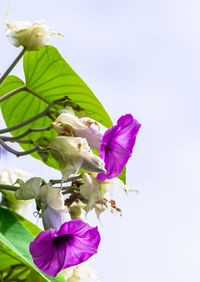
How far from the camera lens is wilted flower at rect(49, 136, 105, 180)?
73 cm

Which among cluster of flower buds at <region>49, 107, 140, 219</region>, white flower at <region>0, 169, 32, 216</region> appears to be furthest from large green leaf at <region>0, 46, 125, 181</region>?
cluster of flower buds at <region>49, 107, 140, 219</region>

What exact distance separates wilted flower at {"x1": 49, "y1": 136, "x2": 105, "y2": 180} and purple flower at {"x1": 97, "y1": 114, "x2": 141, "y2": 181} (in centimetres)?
3

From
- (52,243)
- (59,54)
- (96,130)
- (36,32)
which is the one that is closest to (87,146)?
(96,130)

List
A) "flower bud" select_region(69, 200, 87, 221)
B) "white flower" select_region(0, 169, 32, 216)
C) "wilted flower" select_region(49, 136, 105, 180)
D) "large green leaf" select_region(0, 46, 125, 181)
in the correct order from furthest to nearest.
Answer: "large green leaf" select_region(0, 46, 125, 181)
"white flower" select_region(0, 169, 32, 216)
"flower bud" select_region(69, 200, 87, 221)
"wilted flower" select_region(49, 136, 105, 180)

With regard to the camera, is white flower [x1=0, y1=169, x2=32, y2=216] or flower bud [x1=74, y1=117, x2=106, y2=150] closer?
flower bud [x1=74, y1=117, x2=106, y2=150]

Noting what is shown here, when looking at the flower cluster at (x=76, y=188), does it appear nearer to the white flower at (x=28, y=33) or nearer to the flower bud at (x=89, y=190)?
the flower bud at (x=89, y=190)

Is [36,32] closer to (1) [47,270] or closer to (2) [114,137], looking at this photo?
(2) [114,137]

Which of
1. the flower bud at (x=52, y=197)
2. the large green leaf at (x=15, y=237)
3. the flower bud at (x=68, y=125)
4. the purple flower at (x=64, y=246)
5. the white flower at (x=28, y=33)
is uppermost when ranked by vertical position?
the white flower at (x=28, y=33)

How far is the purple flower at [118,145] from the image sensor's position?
778mm

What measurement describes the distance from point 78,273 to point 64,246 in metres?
0.12

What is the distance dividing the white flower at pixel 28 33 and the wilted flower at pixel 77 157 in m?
0.23

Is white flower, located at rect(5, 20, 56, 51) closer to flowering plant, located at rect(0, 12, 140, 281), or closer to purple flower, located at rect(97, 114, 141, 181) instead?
flowering plant, located at rect(0, 12, 140, 281)

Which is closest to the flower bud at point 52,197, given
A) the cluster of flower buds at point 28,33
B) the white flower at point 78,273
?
the white flower at point 78,273

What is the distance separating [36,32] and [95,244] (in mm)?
356
